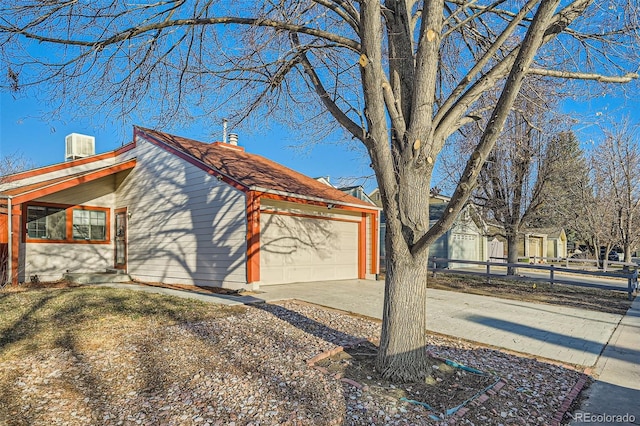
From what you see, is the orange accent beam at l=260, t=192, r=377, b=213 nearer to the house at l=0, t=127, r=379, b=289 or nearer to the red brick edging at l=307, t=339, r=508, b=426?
the house at l=0, t=127, r=379, b=289

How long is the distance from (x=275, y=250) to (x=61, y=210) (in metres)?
6.56

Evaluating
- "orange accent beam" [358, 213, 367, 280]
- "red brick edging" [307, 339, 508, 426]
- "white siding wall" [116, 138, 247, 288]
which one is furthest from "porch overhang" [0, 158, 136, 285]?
"red brick edging" [307, 339, 508, 426]

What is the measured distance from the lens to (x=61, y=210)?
11203 mm

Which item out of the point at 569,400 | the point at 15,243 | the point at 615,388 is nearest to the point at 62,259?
the point at 15,243

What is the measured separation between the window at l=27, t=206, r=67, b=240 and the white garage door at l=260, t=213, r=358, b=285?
245 inches

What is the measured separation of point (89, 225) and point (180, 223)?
363 centimetres

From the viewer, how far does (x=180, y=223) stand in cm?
1062

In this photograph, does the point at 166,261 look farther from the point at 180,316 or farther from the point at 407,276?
the point at 407,276

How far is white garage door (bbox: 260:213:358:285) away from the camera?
33.2 ft

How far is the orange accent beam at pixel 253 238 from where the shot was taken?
9.01 metres

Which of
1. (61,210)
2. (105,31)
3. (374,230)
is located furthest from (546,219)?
(61,210)

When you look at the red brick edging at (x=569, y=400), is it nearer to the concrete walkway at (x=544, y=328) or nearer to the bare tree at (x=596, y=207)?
the concrete walkway at (x=544, y=328)

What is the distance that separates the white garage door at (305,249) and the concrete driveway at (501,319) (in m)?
0.59

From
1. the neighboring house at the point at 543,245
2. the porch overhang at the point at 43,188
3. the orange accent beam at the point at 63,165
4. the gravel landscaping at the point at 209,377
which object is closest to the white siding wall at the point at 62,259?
the porch overhang at the point at 43,188
